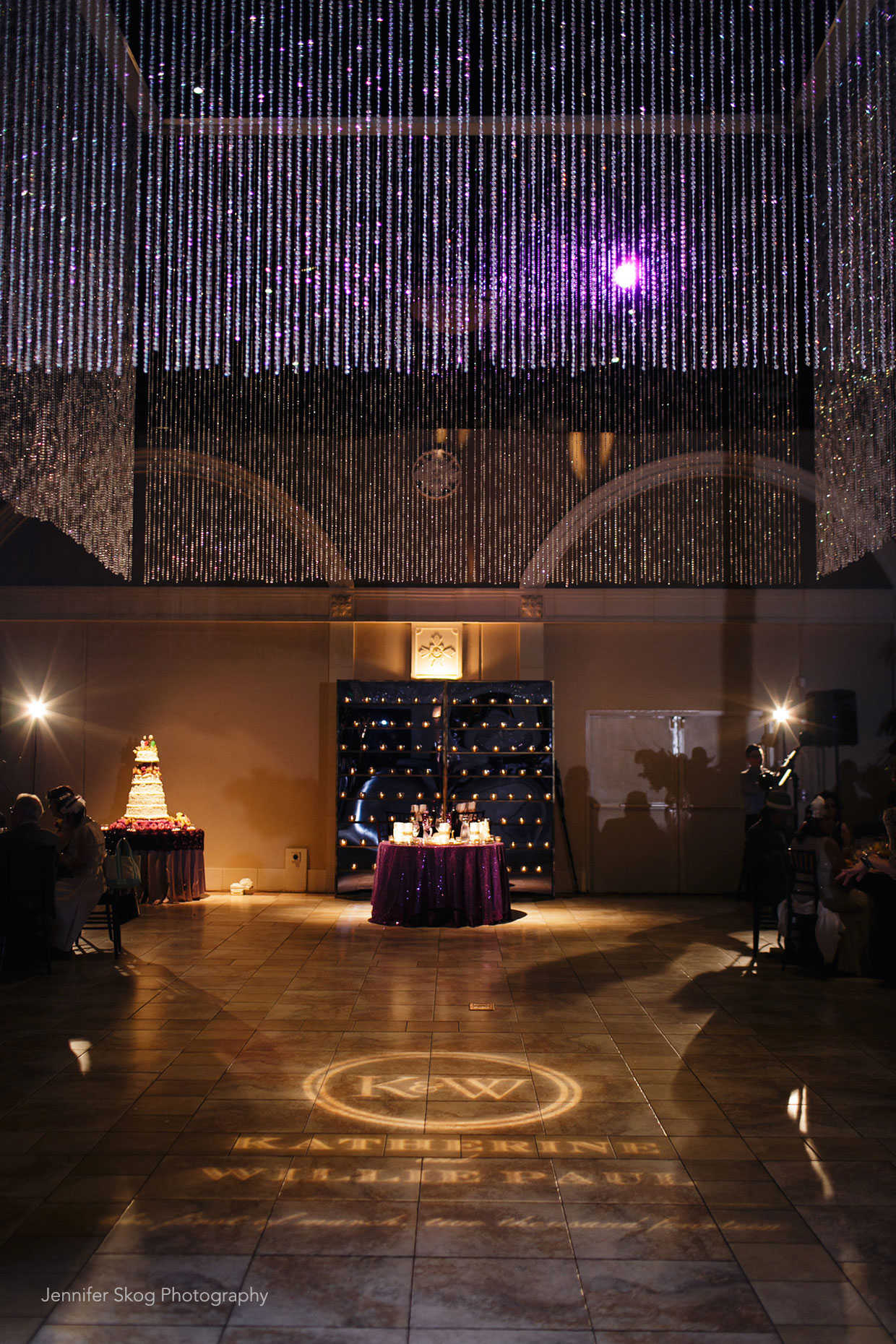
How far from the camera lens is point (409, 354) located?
8383mm

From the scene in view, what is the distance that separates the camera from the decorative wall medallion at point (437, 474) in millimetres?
10648

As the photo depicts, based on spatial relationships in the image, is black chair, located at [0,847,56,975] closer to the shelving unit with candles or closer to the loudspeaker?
the shelving unit with candles

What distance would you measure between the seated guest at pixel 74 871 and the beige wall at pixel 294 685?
139 inches

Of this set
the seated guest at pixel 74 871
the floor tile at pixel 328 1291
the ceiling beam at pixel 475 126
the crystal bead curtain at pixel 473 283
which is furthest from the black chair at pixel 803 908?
the ceiling beam at pixel 475 126

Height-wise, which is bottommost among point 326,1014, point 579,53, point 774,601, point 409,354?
point 326,1014

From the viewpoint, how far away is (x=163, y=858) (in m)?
10.1

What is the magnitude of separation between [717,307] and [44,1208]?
743 centimetres

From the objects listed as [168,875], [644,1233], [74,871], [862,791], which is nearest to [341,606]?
[168,875]

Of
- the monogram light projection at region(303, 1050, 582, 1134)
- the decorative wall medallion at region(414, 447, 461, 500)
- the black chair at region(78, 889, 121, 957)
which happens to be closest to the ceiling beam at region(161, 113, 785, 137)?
the decorative wall medallion at region(414, 447, 461, 500)

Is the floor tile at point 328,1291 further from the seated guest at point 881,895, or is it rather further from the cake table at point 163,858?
the cake table at point 163,858

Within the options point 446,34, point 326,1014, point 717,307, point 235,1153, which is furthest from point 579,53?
point 235,1153

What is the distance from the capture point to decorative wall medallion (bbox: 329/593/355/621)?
1092 centimetres

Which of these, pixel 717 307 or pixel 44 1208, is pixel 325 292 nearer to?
pixel 717 307

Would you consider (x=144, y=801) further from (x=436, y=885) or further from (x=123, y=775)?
(x=436, y=885)
